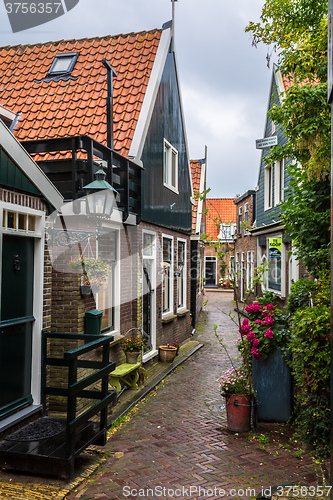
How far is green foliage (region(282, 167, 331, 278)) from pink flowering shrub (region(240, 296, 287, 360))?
38.7 inches

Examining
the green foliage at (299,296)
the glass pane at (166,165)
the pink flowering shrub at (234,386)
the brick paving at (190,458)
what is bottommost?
the brick paving at (190,458)

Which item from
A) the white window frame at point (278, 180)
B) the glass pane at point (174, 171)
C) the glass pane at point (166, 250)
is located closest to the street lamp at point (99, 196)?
the glass pane at point (166, 250)

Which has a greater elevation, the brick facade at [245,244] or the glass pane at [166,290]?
the brick facade at [245,244]

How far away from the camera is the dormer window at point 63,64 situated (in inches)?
376

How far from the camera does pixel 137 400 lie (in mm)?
7277

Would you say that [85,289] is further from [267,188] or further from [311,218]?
[267,188]

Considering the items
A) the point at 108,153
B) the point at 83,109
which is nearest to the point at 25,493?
the point at 108,153

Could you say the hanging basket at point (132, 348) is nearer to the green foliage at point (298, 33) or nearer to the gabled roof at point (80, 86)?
the gabled roof at point (80, 86)

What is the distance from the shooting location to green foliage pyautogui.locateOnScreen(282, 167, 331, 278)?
21.5ft

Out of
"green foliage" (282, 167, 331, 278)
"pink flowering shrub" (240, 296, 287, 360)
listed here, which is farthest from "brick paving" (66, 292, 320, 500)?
"green foliage" (282, 167, 331, 278)

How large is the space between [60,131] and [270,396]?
20.0 feet

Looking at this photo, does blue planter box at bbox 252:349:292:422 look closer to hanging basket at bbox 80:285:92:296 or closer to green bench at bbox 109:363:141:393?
green bench at bbox 109:363:141:393

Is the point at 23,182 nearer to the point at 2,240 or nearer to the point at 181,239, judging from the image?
the point at 2,240

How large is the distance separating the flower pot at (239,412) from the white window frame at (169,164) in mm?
6328
